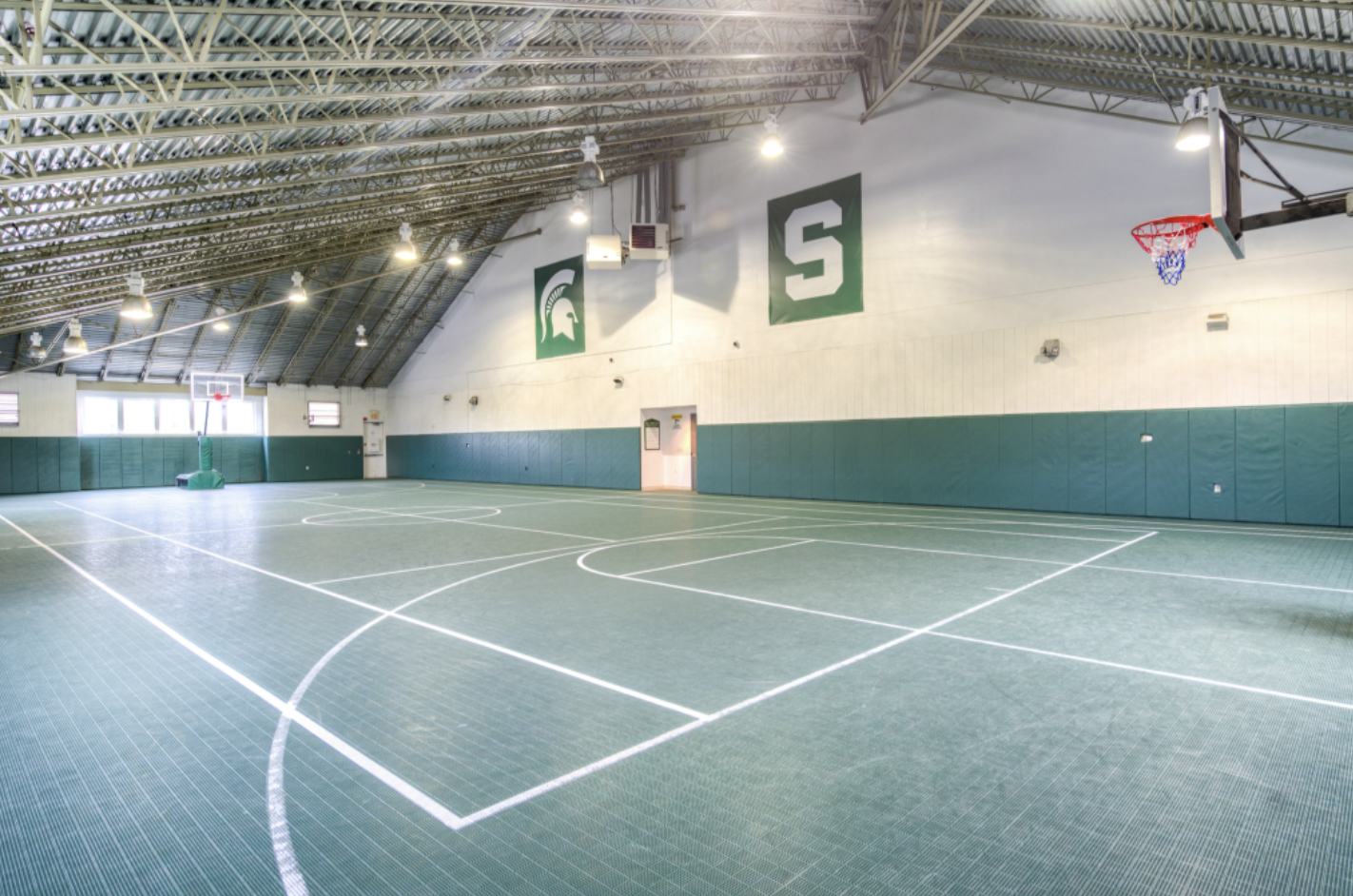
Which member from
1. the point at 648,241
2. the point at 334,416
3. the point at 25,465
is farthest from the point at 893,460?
the point at 25,465

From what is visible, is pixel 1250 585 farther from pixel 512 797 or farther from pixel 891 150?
pixel 891 150

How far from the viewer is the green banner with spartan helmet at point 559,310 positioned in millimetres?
26797

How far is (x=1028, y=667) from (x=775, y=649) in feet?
6.31

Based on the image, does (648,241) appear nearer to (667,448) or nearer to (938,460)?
(667,448)

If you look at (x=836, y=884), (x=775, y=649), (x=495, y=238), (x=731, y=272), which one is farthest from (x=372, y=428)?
(x=836, y=884)

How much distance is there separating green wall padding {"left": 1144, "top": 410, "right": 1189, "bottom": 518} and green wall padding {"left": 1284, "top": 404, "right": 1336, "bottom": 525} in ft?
5.19

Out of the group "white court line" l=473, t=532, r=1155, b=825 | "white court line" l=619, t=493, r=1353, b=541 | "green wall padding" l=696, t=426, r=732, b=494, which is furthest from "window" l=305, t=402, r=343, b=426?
"white court line" l=473, t=532, r=1155, b=825

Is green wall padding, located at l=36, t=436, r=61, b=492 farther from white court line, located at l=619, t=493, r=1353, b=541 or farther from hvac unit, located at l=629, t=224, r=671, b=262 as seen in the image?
white court line, located at l=619, t=493, r=1353, b=541

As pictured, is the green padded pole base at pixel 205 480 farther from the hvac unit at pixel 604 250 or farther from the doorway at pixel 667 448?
the hvac unit at pixel 604 250

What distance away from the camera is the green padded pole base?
1150 inches

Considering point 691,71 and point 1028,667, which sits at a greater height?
point 691,71

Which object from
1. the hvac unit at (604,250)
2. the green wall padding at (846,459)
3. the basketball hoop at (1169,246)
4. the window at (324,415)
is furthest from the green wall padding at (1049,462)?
the window at (324,415)

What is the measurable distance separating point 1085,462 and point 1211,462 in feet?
7.28

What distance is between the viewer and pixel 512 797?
3576 mm
